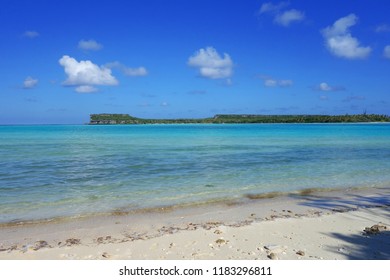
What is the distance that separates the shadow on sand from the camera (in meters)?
6.12

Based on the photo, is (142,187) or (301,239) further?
(142,187)

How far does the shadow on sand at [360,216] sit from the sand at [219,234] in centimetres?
2

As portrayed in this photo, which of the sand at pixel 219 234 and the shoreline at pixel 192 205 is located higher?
the sand at pixel 219 234

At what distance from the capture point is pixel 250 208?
403 inches

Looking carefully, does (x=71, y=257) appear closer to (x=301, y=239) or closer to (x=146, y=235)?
(x=146, y=235)

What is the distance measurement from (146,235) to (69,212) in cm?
349

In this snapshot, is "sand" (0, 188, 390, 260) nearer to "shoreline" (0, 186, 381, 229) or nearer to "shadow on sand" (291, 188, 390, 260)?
"shadow on sand" (291, 188, 390, 260)

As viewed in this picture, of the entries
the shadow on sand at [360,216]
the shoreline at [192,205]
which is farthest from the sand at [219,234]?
the shoreline at [192,205]

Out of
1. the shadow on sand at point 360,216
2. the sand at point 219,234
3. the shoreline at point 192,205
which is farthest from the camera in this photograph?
the shoreline at point 192,205

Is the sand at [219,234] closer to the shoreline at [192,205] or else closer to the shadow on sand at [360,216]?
the shadow on sand at [360,216]

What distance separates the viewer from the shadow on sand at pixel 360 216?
6.12m
